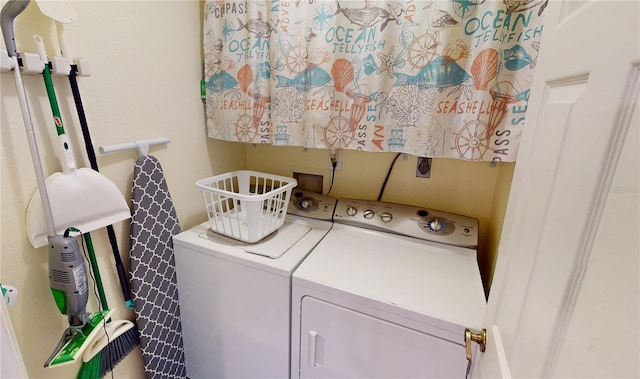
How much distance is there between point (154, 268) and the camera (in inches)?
50.9

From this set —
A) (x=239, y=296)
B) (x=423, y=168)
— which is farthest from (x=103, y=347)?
(x=423, y=168)

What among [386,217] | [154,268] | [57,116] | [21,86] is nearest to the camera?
[21,86]

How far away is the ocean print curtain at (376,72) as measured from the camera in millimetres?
988


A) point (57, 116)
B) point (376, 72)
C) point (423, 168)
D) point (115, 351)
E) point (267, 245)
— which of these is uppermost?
point (376, 72)

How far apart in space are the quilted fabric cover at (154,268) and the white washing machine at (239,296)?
0.18 feet

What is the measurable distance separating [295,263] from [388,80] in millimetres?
830

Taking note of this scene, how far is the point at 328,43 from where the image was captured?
1.20 metres

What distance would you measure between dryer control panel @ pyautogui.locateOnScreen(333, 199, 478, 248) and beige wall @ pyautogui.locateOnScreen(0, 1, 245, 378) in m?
0.87

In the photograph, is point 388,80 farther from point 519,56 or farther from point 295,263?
point 295,263

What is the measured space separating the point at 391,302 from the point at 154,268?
3.42ft


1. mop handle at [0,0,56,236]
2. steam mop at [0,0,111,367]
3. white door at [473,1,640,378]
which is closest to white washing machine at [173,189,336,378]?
steam mop at [0,0,111,367]

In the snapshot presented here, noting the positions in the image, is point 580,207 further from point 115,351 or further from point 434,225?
point 115,351

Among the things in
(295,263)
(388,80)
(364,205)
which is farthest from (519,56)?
(295,263)

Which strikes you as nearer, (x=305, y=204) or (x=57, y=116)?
(x=57, y=116)
